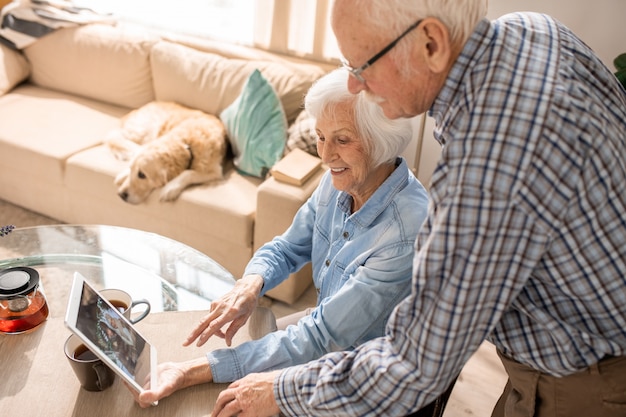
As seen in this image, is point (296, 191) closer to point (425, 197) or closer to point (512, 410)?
point (425, 197)

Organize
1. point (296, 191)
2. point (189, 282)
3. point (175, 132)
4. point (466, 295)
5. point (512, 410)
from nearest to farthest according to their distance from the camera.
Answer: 1. point (466, 295)
2. point (512, 410)
3. point (189, 282)
4. point (296, 191)
5. point (175, 132)

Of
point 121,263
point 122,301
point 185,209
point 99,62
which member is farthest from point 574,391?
point 99,62

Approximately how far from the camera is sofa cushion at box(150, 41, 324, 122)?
9.34 ft

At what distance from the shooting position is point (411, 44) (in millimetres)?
858

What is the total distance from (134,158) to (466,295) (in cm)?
214

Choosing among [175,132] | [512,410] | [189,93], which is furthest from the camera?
[189,93]

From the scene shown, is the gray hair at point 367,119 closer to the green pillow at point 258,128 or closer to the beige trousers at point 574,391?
the beige trousers at point 574,391

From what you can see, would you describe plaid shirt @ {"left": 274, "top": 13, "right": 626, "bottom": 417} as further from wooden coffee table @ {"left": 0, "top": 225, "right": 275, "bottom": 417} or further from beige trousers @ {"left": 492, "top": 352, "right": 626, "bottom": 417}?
wooden coffee table @ {"left": 0, "top": 225, "right": 275, "bottom": 417}

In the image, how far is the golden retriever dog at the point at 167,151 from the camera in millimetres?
2637

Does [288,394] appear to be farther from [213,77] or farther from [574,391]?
[213,77]

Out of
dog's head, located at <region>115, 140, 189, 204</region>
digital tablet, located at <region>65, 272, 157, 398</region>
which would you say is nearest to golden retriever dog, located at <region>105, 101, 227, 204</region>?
dog's head, located at <region>115, 140, 189, 204</region>


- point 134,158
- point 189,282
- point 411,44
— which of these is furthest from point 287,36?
point 411,44

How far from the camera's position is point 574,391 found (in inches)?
38.3

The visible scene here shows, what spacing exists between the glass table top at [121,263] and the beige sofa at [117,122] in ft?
1.80
